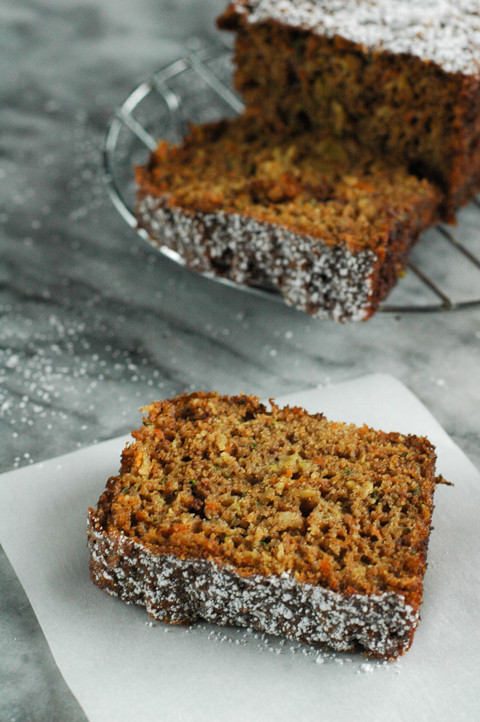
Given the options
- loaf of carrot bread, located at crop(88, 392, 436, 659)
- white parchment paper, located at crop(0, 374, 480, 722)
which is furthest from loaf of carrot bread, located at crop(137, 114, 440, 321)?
white parchment paper, located at crop(0, 374, 480, 722)

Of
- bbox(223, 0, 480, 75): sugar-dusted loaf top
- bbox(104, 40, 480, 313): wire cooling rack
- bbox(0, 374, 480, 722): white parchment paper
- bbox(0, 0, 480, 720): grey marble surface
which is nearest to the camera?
bbox(0, 374, 480, 722): white parchment paper

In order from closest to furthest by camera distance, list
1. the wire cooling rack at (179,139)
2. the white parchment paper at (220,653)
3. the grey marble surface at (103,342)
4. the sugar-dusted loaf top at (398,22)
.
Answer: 1. the white parchment paper at (220,653)
2. the grey marble surface at (103,342)
3. the sugar-dusted loaf top at (398,22)
4. the wire cooling rack at (179,139)

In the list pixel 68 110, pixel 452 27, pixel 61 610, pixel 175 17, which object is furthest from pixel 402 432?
pixel 175 17

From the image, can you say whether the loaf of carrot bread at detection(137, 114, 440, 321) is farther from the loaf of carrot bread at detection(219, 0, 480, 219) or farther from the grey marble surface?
the grey marble surface

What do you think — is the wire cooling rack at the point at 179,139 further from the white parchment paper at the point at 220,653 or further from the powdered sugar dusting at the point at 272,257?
the white parchment paper at the point at 220,653

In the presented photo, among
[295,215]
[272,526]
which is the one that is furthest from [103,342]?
[272,526]

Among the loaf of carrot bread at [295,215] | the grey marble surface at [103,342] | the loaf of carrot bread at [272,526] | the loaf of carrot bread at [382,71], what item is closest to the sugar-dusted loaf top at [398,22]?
the loaf of carrot bread at [382,71]

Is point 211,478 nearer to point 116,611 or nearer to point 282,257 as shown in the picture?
point 116,611
